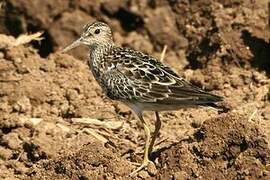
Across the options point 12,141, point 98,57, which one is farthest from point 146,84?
point 12,141

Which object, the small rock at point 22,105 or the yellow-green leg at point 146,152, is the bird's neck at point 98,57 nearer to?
the yellow-green leg at point 146,152

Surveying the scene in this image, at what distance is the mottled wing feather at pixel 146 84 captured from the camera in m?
8.38

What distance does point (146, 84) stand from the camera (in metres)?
8.55

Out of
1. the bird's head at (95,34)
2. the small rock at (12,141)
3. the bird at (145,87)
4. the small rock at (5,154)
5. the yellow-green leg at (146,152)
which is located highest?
the bird's head at (95,34)

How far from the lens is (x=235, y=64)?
10508mm

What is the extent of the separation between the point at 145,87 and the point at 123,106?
162cm

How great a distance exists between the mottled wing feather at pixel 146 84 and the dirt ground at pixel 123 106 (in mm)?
418

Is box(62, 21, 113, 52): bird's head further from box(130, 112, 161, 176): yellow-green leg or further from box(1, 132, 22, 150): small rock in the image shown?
box(1, 132, 22, 150): small rock

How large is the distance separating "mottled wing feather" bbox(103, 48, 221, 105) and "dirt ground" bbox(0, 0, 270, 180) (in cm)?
42

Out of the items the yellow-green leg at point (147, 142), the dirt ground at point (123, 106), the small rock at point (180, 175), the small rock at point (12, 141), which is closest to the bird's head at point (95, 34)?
the dirt ground at point (123, 106)

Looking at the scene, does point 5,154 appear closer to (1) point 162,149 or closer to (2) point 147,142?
(2) point 147,142

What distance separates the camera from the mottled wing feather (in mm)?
8375

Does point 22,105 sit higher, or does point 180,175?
point 22,105

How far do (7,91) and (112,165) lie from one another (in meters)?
2.51
